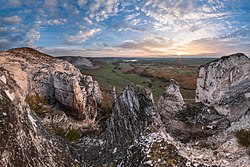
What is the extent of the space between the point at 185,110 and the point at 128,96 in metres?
9.13

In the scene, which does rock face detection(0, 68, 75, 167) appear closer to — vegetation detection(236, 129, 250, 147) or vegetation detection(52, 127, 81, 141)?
vegetation detection(236, 129, 250, 147)

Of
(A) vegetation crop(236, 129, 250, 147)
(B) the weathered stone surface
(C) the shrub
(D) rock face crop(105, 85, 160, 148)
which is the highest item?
(D) rock face crop(105, 85, 160, 148)

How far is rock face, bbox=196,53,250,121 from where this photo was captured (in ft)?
61.6

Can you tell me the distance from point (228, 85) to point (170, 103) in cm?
537

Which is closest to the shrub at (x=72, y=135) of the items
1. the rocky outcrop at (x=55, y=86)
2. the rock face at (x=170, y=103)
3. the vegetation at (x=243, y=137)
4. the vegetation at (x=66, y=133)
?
the vegetation at (x=66, y=133)

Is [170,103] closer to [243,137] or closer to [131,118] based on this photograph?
[131,118]

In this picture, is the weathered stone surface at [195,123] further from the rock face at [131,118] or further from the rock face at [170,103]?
the rock face at [131,118]

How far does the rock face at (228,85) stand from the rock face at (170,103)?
2115 mm

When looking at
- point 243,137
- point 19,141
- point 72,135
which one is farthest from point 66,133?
point 243,137

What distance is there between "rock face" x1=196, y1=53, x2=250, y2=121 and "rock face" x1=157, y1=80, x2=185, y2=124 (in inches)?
83.3

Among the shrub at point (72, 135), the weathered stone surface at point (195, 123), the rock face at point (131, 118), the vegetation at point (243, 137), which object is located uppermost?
the rock face at point (131, 118)

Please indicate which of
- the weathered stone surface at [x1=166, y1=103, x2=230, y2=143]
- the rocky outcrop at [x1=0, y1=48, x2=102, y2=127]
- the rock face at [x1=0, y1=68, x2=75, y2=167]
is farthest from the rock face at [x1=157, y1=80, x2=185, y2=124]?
the rocky outcrop at [x1=0, y1=48, x2=102, y2=127]

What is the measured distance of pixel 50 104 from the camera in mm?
35594

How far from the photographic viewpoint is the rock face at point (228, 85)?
61.6 feet
